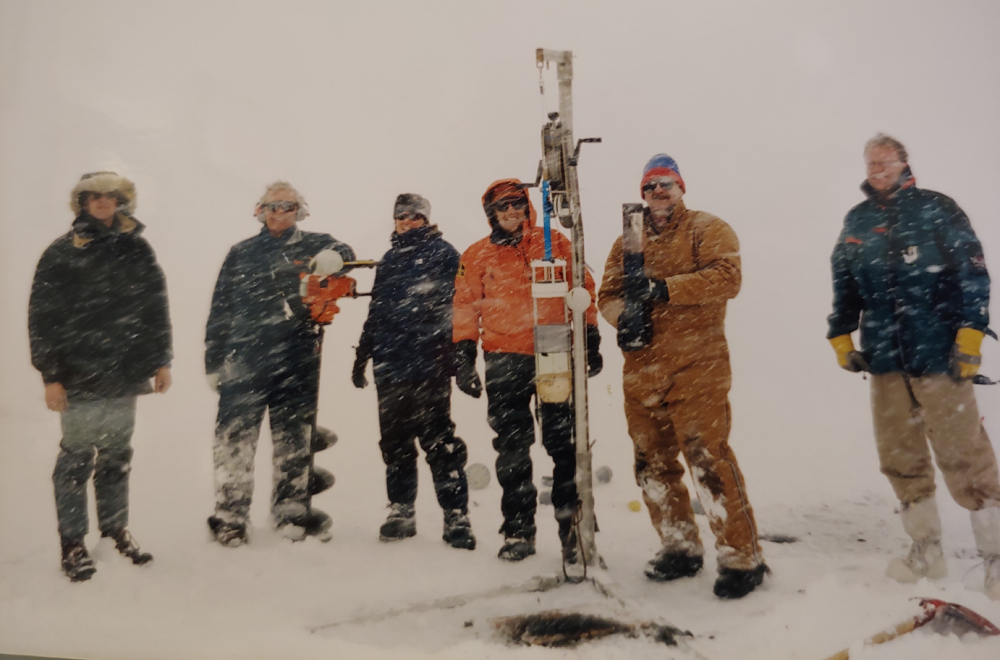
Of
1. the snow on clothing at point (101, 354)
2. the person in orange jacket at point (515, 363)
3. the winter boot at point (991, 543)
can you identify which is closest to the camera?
the winter boot at point (991, 543)

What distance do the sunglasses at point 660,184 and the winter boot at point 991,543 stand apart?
3.90 feet

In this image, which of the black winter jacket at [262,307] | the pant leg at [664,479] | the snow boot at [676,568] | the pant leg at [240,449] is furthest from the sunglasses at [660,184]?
the pant leg at [240,449]

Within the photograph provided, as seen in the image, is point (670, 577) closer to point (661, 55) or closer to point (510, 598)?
point (510, 598)

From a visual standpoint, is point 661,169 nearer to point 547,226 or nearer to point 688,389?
point 547,226

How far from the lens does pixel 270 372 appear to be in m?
1.81

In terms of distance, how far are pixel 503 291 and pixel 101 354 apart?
1208 millimetres

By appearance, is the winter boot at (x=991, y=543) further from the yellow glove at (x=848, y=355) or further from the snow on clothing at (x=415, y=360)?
the snow on clothing at (x=415, y=360)

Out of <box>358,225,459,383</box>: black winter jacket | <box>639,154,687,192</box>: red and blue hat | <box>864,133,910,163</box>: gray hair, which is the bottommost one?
<box>358,225,459,383</box>: black winter jacket

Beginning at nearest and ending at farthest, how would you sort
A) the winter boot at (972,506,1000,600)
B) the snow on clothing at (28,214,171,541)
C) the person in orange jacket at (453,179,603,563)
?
the winter boot at (972,506,1000,600)
the person in orange jacket at (453,179,603,563)
the snow on clothing at (28,214,171,541)

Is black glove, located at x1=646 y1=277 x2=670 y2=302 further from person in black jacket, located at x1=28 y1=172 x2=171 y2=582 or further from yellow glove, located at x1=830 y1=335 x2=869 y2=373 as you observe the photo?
person in black jacket, located at x1=28 y1=172 x2=171 y2=582

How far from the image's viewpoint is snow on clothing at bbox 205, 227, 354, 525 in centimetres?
180

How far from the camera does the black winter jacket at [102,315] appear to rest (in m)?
1.83

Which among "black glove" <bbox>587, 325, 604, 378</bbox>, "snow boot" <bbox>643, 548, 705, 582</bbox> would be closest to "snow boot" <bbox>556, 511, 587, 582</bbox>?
"snow boot" <bbox>643, 548, 705, 582</bbox>

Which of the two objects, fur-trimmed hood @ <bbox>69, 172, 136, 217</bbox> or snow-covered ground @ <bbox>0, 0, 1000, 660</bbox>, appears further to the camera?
fur-trimmed hood @ <bbox>69, 172, 136, 217</bbox>
